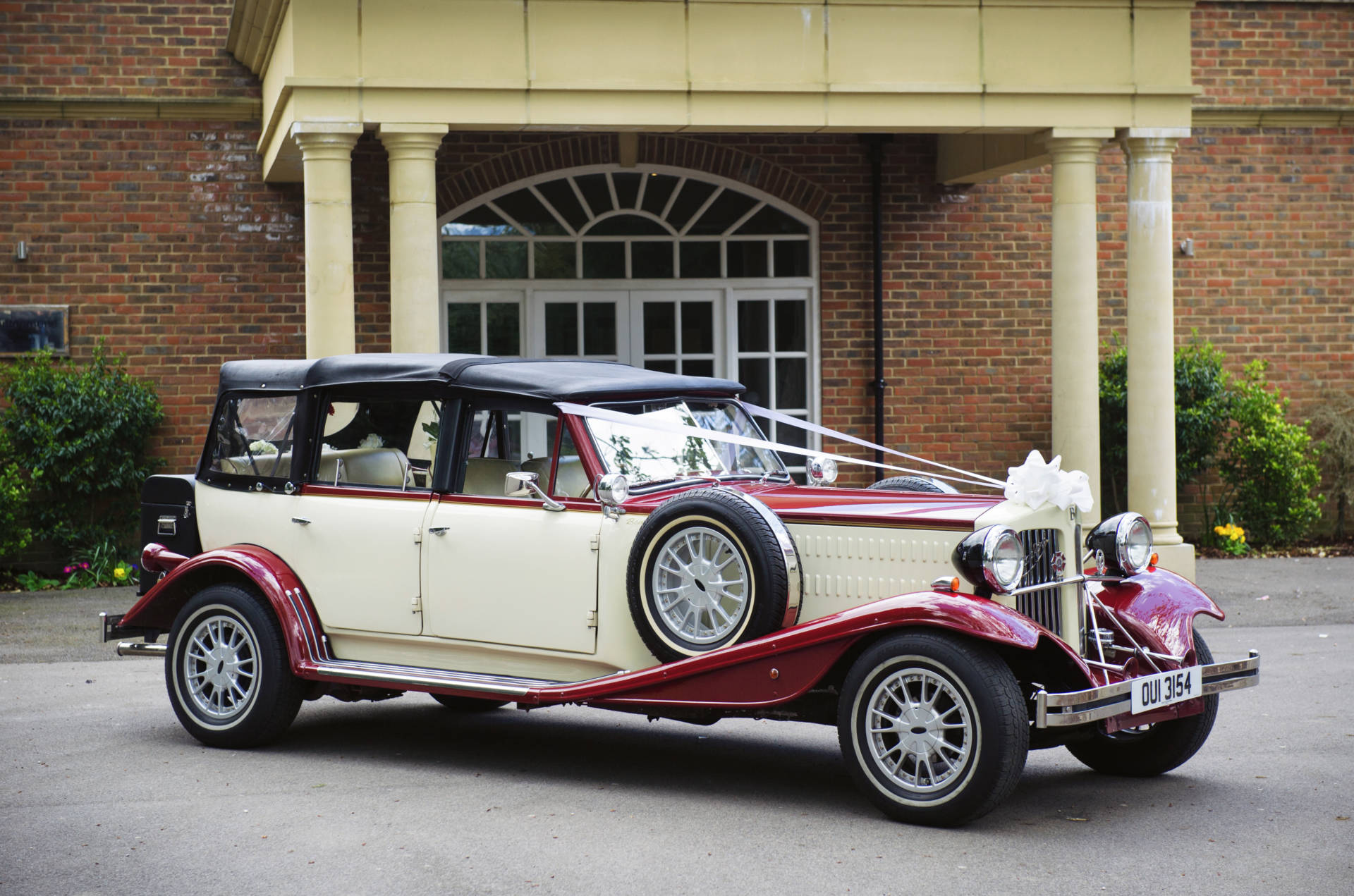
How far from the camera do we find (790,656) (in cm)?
528

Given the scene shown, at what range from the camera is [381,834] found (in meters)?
Result: 5.06

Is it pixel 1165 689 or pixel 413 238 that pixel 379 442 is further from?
pixel 413 238

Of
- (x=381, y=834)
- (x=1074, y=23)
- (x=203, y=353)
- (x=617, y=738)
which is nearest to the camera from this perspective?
(x=381, y=834)

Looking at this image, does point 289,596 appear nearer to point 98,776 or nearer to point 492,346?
A: point 98,776

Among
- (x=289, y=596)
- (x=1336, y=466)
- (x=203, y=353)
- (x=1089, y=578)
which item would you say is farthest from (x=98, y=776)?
(x=1336, y=466)

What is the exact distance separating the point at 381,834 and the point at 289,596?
1.64 metres

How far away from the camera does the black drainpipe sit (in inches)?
550

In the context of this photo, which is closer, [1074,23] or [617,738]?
[617,738]

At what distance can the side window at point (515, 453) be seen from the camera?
6.02 metres

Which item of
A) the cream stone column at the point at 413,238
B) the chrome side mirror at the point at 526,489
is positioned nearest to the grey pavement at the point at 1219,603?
the cream stone column at the point at 413,238

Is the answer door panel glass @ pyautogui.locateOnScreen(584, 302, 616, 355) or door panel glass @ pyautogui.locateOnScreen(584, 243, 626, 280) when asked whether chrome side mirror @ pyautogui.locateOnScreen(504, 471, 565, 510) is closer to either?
door panel glass @ pyautogui.locateOnScreen(584, 302, 616, 355)

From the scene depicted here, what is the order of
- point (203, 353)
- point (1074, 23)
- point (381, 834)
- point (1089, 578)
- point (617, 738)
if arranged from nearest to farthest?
point (381, 834) → point (1089, 578) → point (617, 738) → point (1074, 23) → point (203, 353)

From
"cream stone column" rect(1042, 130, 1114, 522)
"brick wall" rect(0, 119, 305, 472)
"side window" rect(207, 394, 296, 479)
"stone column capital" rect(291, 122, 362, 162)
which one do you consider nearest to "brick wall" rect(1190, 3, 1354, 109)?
"cream stone column" rect(1042, 130, 1114, 522)

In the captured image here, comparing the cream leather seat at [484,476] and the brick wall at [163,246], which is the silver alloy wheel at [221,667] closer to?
the cream leather seat at [484,476]
